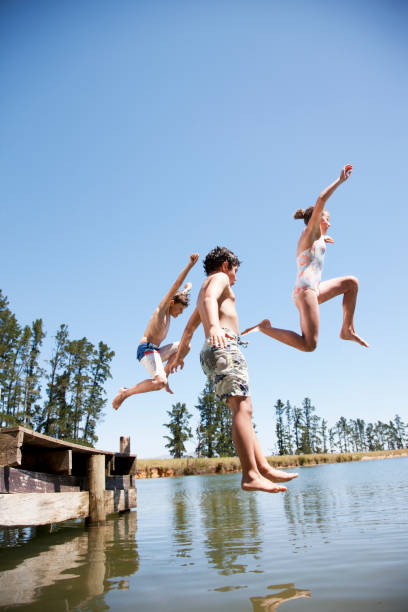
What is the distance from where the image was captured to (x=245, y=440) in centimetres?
296

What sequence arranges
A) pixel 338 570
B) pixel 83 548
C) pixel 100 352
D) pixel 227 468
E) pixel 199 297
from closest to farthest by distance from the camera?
pixel 199 297 → pixel 338 570 → pixel 83 548 → pixel 227 468 → pixel 100 352

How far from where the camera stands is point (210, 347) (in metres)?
3.10

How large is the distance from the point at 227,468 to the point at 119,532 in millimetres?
35301

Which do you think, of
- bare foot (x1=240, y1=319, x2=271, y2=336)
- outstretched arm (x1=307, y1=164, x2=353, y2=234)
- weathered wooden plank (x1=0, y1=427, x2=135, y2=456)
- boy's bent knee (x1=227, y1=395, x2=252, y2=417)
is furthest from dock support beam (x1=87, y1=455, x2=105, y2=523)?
outstretched arm (x1=307, y1=164, x2=353, y2=234)

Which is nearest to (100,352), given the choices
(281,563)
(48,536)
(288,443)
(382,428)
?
(48,536)

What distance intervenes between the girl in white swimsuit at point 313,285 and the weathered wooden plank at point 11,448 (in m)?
2.83

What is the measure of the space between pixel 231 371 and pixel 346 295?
6.19 feet

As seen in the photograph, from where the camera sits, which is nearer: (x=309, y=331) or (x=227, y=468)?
(x=309, y=331)

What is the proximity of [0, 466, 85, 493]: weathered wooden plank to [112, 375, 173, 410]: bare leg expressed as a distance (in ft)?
4.60

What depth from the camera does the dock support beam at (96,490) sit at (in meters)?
8.14

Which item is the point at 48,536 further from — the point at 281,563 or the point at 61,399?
the point at 61,399

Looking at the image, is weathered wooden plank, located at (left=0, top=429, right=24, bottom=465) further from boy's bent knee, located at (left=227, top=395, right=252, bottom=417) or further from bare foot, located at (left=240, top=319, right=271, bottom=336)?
boy's bent knee, located at (left=227, top=395, right=252, bottom=417)

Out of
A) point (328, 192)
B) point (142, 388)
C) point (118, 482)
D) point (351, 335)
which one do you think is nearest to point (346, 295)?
point (351, 335)

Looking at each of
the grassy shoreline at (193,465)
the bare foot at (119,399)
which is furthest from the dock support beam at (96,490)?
the grassy shoreline at (193,465)
